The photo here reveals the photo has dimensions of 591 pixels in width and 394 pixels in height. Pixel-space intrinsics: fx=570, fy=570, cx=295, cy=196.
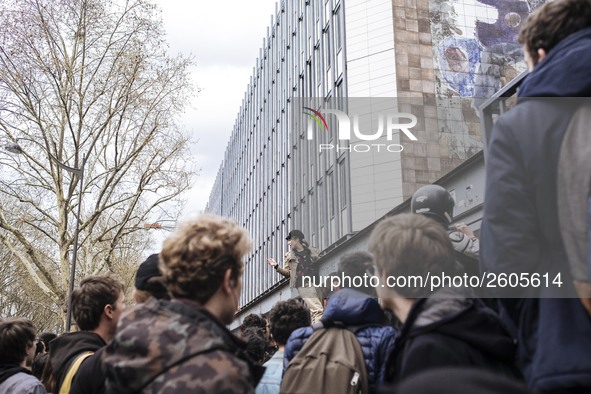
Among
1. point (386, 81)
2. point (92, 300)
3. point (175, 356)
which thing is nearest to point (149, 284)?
point (92, 300)

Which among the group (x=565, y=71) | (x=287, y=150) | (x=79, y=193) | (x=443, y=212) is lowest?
→ (x=443, y=212)

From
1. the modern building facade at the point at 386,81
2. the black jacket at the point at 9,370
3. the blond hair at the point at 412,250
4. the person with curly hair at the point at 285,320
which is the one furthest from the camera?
the modern building facade at the point at 386,81

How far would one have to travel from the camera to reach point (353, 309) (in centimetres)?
326

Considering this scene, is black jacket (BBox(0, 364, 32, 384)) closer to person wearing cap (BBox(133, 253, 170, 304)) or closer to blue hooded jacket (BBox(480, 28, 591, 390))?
person wearing cap (BBox(133, 253, 170, 304))

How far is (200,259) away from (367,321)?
4.99 feet

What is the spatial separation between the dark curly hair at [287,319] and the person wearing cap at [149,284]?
1446 millimetres

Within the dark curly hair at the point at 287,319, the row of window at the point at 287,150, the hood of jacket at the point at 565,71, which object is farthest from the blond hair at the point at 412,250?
the row of window at the point at 287,150

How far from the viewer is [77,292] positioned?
11.6ft

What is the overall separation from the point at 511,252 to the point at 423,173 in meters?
14.3

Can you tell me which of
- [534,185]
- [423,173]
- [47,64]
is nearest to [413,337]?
[534,185]

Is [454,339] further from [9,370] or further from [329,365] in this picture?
[9,370]

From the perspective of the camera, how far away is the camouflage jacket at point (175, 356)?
175 centimetres

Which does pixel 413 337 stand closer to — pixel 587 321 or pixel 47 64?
pixel 587 321

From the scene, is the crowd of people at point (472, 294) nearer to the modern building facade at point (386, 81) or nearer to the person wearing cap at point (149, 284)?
the person wearing cap at point (149, 284)
